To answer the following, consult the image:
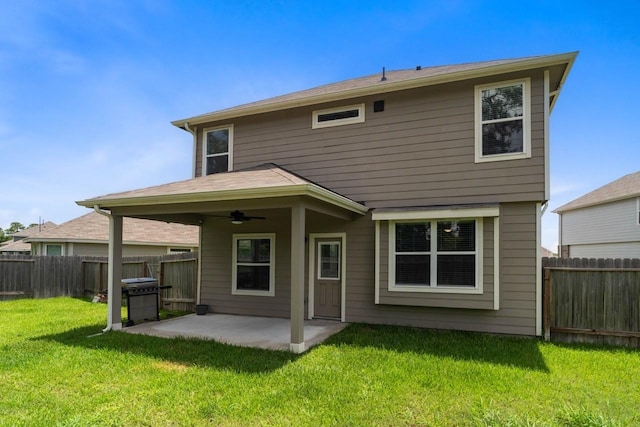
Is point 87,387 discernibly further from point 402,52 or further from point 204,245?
point 402,52

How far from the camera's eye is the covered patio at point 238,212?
215 inches

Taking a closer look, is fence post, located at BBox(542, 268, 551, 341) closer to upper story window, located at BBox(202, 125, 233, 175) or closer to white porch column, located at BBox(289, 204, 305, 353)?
white porch column, located at BBox(289, 204, 305, 353)

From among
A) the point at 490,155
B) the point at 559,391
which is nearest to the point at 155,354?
the point at 559,391

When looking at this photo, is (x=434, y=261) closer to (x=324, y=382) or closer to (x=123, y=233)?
(x=324, y=382)

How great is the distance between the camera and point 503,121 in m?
6.57

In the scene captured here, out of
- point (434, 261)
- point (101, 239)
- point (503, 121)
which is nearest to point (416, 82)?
point (503, 121)

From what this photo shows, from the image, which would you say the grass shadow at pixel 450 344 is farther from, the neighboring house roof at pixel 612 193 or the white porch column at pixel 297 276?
the neighboring house roof at pixel 612 193

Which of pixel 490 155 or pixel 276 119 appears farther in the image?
pixel 276 119

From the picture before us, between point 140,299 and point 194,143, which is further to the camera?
point 194,143

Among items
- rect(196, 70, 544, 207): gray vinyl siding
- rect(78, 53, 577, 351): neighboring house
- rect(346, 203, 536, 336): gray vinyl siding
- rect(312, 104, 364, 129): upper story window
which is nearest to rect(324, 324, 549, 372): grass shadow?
rect(346, 203, 536, 336): gray vinyl siding

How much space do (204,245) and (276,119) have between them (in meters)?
3.78

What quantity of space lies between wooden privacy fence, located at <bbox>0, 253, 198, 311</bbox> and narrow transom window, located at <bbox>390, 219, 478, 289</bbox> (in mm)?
5640

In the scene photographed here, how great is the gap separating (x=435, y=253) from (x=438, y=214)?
0.79 m

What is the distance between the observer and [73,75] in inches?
398
